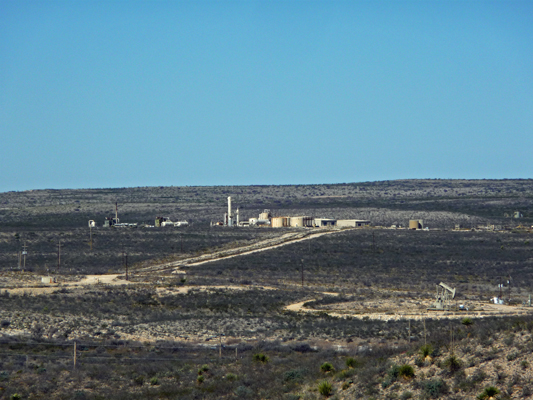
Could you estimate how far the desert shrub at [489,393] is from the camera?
16531mm

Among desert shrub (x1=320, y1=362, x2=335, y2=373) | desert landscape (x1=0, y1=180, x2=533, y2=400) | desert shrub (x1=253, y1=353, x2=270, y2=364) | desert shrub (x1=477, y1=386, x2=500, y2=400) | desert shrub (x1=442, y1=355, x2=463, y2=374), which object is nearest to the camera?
desert shrub (x1=477, y1=386, x2=500, y2=400)

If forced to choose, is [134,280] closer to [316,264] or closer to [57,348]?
[316,264]

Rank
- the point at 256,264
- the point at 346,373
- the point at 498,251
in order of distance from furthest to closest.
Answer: the point at 498,251, the point at 256,264, the point at 346,373

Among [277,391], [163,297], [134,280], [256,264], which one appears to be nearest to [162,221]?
[256,264]

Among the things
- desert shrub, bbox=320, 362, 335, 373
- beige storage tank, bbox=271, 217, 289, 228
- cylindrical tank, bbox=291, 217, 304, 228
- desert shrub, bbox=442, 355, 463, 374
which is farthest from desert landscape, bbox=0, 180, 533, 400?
cylindrical tank, bbox=291, 217, 304, 228

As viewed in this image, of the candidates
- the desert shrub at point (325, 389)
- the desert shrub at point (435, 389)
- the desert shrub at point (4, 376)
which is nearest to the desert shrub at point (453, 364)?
the desert shrub at point (435, 389)

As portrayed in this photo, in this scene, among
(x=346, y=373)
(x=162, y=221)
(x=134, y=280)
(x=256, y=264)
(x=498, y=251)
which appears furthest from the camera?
(x=162, y=221)

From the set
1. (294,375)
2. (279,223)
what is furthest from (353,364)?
(279,223)

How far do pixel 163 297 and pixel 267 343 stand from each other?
19.3 m

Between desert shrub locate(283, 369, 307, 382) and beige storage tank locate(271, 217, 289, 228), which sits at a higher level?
beige storage tank locate(271, 217, 289, 228)

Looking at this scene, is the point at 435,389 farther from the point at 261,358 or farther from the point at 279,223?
the point at 279,223

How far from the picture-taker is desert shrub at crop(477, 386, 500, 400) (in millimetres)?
16531

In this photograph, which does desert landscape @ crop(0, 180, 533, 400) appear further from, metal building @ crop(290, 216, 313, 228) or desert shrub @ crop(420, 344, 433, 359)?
metal building @ crop(290, 216, 313, 228)

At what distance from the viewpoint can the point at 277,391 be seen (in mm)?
20953
